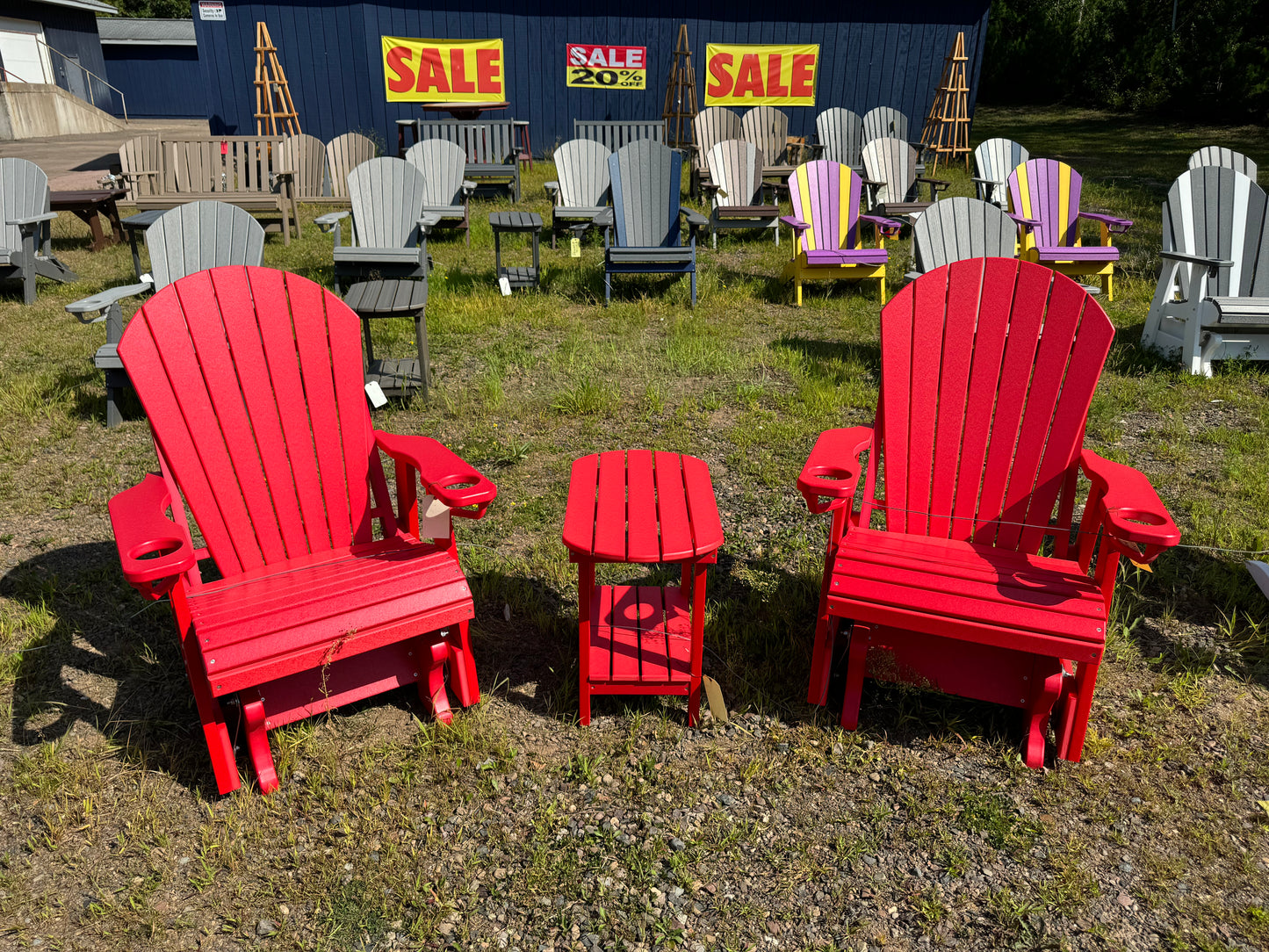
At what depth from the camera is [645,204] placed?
6.68 meters

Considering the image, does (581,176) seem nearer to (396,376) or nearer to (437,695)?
(396,376)

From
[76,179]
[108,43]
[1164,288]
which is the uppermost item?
[108,43]

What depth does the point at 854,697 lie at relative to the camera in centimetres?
247

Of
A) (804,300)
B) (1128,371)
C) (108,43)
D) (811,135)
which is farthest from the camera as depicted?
(108,43)

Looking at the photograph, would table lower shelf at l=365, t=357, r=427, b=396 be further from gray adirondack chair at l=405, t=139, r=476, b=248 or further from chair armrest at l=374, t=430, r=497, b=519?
gray adirondack chair at l=405, t=139, r=476, b=248

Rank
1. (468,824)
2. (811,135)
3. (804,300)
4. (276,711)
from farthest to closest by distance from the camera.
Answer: (811,135)
(804,300)
(276,711)
(468,824)

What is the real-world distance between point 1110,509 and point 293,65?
13390mm

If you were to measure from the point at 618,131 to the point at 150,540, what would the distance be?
9.98 metres

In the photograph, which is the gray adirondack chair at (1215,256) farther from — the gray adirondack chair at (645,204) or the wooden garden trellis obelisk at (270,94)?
the wooden garden trellis obelisk at (270,94)

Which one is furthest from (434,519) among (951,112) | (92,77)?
(92,77)

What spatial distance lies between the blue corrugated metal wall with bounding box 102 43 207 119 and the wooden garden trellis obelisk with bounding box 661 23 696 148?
20912mm

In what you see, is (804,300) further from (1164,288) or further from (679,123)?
(679,123)

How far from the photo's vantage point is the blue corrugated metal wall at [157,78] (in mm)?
26719

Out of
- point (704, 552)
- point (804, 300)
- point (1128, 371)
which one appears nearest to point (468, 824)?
point (704, 552)
